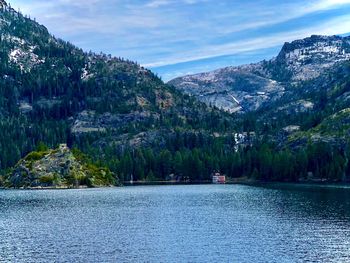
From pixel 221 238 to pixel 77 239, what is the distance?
102 feet

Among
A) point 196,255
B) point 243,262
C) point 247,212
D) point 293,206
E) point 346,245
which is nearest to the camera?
point 243,262

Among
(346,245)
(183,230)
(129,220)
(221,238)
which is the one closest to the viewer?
(346,245)

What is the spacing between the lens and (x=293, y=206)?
186875mm

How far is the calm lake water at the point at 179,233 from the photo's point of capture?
10362 cm

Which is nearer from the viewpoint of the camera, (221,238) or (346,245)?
(346,245)

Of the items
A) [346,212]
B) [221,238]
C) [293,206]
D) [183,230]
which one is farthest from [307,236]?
[293,206]

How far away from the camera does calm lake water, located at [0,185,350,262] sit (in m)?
104

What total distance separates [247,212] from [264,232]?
44192 mm

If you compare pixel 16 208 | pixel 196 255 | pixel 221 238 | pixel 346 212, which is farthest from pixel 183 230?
pixel 16 208

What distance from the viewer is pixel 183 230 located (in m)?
135

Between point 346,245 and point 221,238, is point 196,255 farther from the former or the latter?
point 346,245

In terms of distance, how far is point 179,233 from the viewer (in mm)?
130125

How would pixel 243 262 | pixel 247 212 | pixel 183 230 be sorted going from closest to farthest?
pixel 243 262 → pixel 183 230 → pixel 247 212

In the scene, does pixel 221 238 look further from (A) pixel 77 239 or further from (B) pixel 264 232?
(A) pixel 77 239
